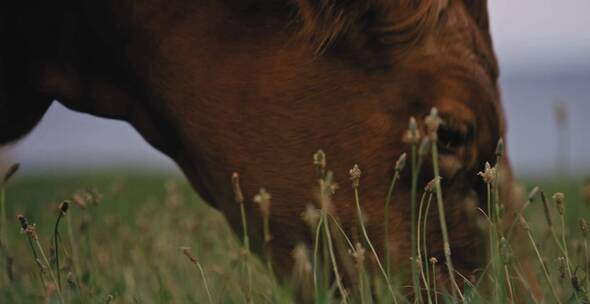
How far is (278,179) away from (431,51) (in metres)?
0.56

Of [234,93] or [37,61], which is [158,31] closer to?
[234,93]

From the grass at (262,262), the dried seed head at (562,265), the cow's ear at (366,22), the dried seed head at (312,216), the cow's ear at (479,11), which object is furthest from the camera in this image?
the cow's ear at (479,11)

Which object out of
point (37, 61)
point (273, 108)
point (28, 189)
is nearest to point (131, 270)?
point (37, 61)

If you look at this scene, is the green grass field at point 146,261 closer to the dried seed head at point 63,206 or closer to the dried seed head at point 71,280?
the dried seed head at point 71,280

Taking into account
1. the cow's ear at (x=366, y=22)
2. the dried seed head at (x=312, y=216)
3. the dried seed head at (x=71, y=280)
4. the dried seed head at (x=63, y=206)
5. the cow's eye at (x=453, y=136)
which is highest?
the cow's ear at (x=366, y=22)

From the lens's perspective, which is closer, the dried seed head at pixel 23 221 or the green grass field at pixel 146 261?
the dried seed head at pixel 23 221

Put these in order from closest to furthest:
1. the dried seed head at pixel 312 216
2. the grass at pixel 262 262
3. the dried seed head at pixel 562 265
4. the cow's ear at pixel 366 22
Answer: the dried seed head at pixel 312 216 → the grass at pixel 262 262 → the dried seed head at pixel 562 265 → the cow's ear at pixel 366 22

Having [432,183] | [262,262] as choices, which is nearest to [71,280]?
[262,262]

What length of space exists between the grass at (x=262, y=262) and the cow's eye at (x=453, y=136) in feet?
0.15

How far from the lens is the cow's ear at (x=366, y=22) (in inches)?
90.5

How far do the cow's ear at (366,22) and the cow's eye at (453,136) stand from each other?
0.86 ft

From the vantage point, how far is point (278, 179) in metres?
2.41

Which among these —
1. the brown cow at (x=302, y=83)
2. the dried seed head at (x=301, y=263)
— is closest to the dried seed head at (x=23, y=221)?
the brown cow at (x=302, y=83)

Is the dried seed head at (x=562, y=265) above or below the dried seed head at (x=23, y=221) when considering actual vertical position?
below
